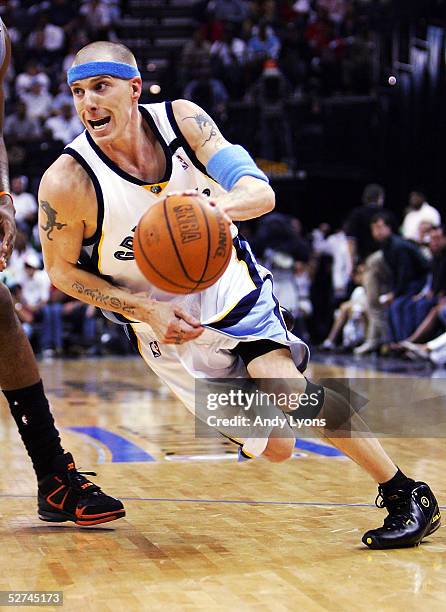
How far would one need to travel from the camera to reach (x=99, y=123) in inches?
138

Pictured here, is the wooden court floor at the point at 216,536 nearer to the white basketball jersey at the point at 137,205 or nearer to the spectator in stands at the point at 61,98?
the white basketball jersey at the point at 137,205

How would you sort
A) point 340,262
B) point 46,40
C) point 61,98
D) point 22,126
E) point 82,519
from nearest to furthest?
point 82,519 → point 340,262 → point 22,126 → point 61,98 → point 46,40

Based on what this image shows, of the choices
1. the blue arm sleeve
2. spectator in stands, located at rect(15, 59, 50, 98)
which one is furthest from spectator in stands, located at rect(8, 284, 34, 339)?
the blue arm sleeve

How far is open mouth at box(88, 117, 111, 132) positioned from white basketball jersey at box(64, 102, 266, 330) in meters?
0.10

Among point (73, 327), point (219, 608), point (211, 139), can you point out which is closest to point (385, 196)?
Result: point (73, 327)

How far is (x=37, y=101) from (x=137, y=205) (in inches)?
521

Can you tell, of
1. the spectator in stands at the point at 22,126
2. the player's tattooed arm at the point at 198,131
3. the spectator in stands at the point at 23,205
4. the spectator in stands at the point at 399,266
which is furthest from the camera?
the spectator in stands at the point at 22,126

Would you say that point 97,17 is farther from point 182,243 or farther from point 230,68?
point 182,243

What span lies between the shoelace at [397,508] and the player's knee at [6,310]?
1.50 metres

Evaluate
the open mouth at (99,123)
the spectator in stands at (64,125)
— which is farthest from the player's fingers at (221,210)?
the spectator in stands at (64,125)

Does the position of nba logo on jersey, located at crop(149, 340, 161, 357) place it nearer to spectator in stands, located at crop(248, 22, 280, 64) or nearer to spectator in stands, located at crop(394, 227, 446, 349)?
spectator in stands, located at crop(394, 227, 446, 349)

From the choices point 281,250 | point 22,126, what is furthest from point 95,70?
point 22,126

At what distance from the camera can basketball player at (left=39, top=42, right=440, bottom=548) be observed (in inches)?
137

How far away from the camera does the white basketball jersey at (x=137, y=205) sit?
354 cm
